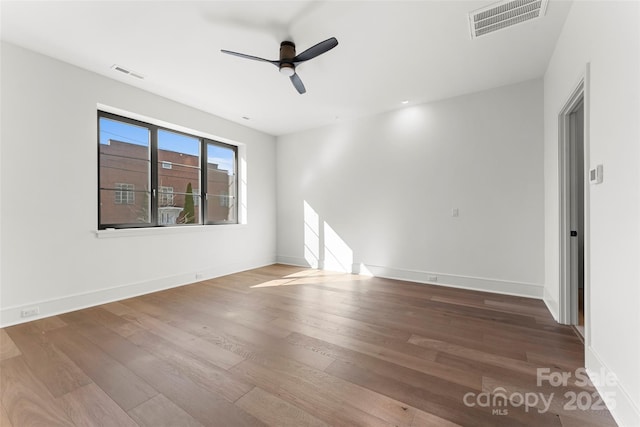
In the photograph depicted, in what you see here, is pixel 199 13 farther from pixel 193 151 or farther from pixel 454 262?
pixel 454 262

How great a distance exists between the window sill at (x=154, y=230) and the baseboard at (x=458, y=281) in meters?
2.61

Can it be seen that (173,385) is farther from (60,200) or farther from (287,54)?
(287,54)

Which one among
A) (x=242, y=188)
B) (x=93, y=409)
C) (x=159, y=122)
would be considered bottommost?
(x=93, y=409)

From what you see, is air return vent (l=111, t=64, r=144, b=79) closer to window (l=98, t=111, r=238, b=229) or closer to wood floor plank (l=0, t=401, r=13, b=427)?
window (l=98, t=111, r=238, b=229)

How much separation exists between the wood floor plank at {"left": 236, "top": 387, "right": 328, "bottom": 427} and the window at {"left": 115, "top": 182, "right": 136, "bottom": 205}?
3.20 meters

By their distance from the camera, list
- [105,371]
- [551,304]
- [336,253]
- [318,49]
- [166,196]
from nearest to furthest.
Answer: [105,371] < [318,49] < [551,304] < [166,196] < [336,253]

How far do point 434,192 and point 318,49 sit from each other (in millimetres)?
2676

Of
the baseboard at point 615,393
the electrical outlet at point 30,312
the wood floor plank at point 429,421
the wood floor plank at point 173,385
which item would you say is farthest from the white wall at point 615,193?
the electrical outlet at point 30,312

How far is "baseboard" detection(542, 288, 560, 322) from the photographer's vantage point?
2.58 m

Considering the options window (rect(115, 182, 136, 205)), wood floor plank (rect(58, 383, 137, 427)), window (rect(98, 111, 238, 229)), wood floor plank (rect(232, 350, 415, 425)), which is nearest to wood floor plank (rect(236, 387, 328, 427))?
wood floor plank (rect(232, 350, 415, 425))

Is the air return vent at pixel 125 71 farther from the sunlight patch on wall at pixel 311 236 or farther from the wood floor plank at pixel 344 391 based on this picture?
the wood floor plank at pixel 344 391

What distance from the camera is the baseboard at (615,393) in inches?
47.7

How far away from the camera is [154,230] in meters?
3.67

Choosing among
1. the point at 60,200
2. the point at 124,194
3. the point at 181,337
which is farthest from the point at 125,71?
the point at 181,337
